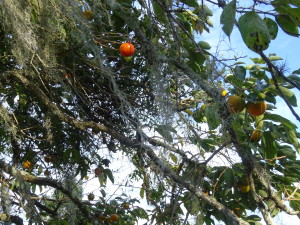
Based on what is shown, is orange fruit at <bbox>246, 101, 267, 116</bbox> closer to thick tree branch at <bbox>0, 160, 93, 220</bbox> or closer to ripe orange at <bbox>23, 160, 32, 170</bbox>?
thick tree branch at <bbox>0, 160, 93, 220</bbox>

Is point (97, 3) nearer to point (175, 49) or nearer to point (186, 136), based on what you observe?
point (175, 49)

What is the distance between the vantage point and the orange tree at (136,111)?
1362 millimetres

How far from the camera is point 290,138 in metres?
1.42

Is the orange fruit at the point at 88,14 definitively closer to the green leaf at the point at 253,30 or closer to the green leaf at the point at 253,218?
the green leaf at the point at 253,30

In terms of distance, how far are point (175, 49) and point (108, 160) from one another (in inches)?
25.1

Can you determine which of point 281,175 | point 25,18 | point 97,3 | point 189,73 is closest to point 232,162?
point 281,175

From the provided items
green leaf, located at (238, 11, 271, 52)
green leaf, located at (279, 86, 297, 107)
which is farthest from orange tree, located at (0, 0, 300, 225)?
green leaf, located at (238, 11, 271, 52)

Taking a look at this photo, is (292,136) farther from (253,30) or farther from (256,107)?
(253,30)

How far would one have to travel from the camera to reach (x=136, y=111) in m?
1.62

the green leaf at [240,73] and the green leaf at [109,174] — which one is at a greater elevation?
the green leaf at [109,174]

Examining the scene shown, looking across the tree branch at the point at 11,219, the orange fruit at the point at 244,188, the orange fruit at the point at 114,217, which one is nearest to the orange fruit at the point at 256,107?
the orange fruit at the point at 244,188

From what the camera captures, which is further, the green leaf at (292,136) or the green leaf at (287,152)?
the green leaf at (287,152)

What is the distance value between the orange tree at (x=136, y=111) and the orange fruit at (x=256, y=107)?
0.04 feet

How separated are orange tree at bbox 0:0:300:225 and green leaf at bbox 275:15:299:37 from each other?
1.10 feet
